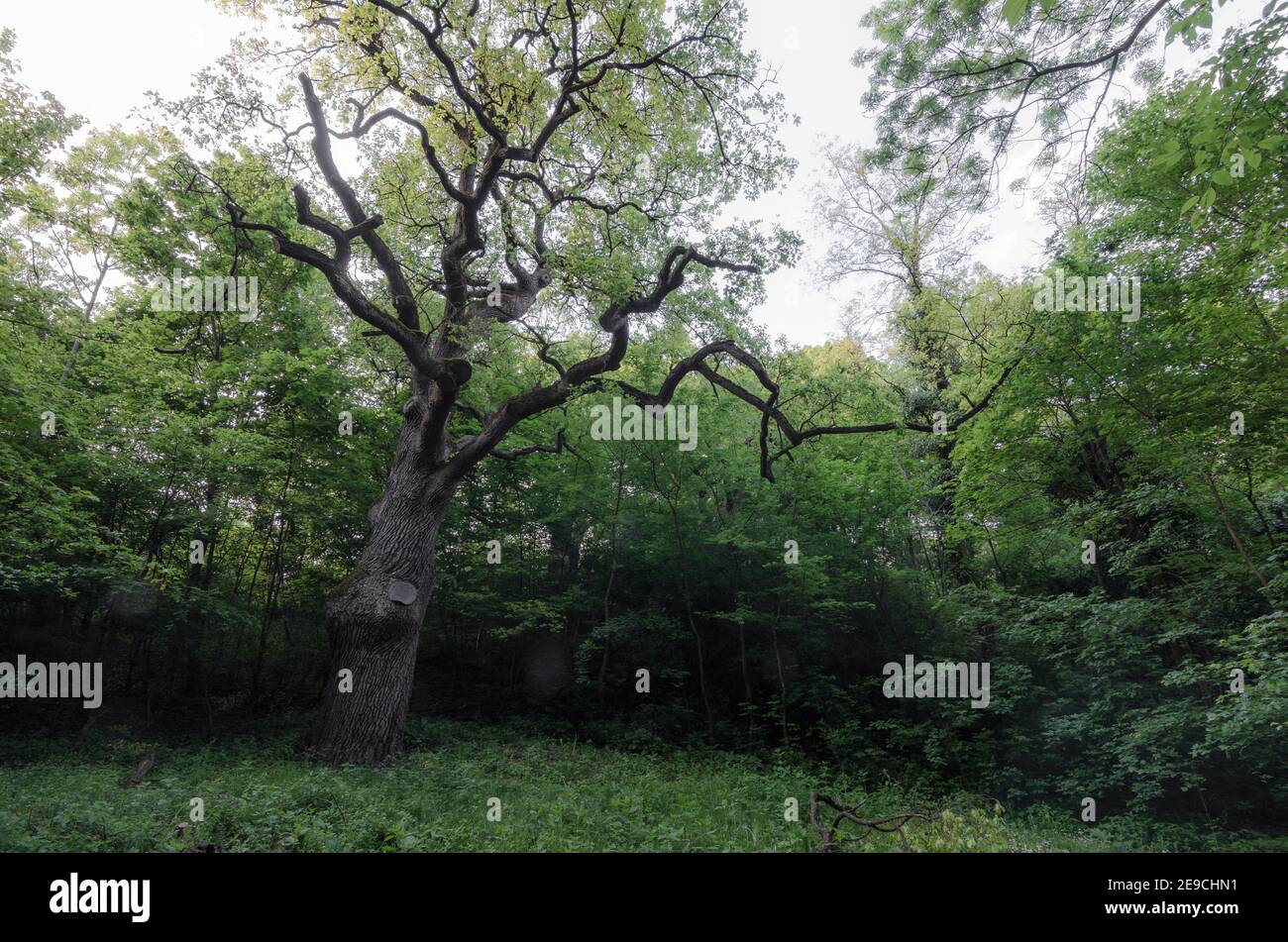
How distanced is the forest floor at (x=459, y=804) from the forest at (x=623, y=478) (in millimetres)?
90

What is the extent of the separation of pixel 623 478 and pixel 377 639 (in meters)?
6.51

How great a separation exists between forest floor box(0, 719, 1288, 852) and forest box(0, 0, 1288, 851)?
3.6 inches

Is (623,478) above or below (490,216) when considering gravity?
below

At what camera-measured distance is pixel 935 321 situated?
1491cm

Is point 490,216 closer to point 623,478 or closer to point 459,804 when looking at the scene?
point 623,478

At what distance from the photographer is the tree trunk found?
7426mm

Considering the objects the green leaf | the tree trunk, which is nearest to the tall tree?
the tree trunk

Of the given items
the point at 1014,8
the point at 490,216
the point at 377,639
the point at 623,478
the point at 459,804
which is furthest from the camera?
the point at 623,478

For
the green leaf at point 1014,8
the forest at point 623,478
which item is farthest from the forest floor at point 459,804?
the green leaf at point 1014,8

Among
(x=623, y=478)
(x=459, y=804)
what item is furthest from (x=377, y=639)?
(x=623, y=478)

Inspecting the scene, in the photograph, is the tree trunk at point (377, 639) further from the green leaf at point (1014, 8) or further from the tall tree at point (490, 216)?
the green leaf at point (1014, 8)

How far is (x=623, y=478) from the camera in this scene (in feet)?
42.3
